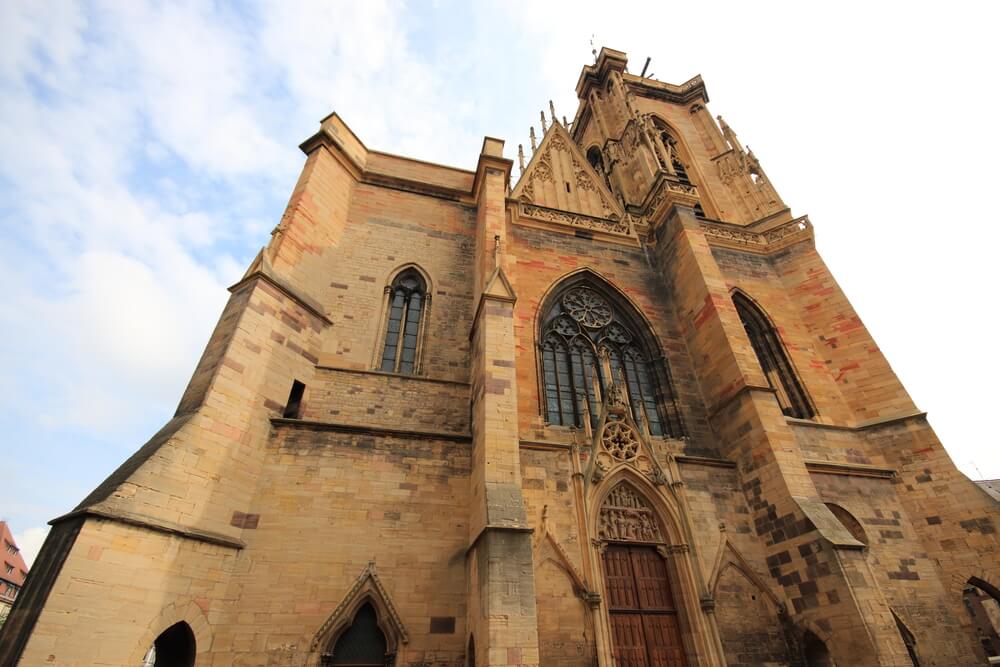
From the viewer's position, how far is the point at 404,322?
10.0 m

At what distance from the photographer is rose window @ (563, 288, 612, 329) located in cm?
1118

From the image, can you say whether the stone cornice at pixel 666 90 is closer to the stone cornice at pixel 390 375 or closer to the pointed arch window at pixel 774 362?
the pointed arch window at pixel 774 362

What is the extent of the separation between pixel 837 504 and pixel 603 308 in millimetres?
6023

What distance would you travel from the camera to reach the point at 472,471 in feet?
25.0

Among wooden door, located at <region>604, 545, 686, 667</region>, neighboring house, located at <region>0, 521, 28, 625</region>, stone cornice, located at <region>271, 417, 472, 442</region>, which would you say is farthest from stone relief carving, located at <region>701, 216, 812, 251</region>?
neighboring house, located at <region>0, 521, 28, 625</region>

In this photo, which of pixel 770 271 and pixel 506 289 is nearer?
pixel 506 289

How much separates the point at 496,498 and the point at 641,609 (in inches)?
126

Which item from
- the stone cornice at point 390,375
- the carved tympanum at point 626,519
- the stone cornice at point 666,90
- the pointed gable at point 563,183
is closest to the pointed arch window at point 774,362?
the carved tympanum at point 626,519

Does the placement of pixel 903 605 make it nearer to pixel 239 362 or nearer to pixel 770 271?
pixel 770 271

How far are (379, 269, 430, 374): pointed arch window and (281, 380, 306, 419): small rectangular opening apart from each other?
1.59 m

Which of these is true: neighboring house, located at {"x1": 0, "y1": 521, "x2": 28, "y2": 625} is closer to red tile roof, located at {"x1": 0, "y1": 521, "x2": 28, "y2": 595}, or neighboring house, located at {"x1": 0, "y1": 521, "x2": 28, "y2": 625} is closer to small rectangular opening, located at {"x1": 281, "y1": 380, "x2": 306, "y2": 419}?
red tile roof, located at {"x1": 0, "y1": 521, "x2": 28, "y2": 595}

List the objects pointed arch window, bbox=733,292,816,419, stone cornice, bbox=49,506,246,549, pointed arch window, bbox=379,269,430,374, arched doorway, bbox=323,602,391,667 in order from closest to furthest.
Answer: stone cornice, bbox=49,506,246,549 < arched doorway, bbox=323,602,391,667 < pointed arch window, bbox=379,269,430,374 < pointed arch window, bbox=733,292,816,419

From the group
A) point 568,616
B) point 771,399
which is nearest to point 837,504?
point 771,399

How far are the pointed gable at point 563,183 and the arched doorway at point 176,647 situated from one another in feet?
37.3
